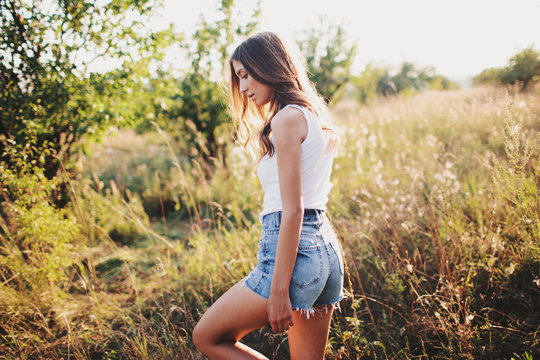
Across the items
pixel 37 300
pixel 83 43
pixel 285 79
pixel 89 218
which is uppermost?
pixel 83 43

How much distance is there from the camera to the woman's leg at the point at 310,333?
1425 millimetres

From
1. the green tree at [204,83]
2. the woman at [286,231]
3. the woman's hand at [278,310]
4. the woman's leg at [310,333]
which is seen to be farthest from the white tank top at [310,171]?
the green tree at [204,83]

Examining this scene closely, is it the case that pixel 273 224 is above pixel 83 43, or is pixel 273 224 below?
below

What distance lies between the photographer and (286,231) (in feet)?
3.98

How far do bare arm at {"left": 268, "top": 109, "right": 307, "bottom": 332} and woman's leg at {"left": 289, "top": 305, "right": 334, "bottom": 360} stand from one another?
0.23 meters

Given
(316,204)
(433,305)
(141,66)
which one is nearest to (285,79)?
(316,204)

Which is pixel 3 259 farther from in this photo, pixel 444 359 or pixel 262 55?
pixel 444 359

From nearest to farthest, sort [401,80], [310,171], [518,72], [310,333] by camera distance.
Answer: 1. [310,171]
2. [310,333]
3. [518,72]
4. [401,80]

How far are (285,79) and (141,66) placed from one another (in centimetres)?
254

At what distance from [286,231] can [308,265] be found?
19cm

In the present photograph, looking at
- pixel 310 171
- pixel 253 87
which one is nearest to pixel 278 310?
pixel 310 171

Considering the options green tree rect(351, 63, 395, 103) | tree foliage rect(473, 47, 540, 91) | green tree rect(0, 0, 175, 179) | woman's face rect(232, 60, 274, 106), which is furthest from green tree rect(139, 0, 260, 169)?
green tree rect(351, 63, 395, 103)

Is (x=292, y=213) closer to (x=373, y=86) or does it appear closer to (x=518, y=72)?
(x=518, y=72)

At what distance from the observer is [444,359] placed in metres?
1.97
